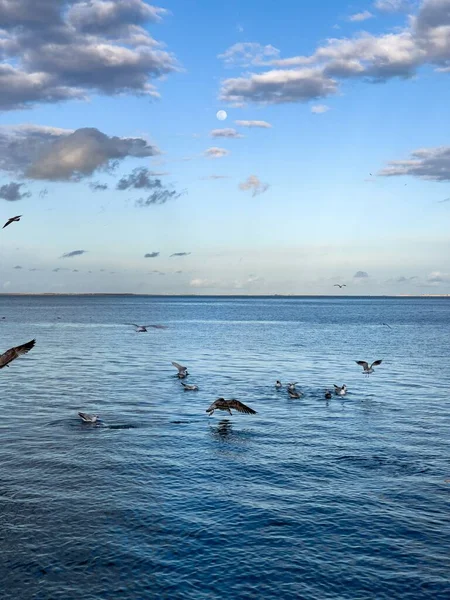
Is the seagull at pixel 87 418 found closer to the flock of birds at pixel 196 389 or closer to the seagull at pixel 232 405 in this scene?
the flock of birds at pixel 196 389

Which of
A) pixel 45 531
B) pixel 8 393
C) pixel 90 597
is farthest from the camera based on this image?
pixel 8 393

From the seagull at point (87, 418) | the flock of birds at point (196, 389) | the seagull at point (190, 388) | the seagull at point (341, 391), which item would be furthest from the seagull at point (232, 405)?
the seagull at point (341, 391)

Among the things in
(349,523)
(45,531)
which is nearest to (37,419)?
(45,531)

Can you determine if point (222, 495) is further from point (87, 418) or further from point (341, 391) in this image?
point (341, 391)

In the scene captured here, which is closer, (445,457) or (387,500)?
(387,500)

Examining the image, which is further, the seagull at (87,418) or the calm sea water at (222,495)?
the seagull at (87,418)

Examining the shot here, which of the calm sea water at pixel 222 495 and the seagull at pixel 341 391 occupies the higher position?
the seagull at pixel 341 391

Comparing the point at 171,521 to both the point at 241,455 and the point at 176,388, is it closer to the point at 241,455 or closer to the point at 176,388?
the point at 241,455

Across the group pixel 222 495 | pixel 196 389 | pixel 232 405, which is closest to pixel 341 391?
pixel 196 389

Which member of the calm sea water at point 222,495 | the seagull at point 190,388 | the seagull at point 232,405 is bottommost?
the calm sea water at point 222,495

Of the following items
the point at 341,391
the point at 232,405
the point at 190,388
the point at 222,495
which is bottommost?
the point at 222,495

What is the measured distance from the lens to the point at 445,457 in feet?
97.8

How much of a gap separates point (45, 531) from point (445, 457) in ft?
64.0

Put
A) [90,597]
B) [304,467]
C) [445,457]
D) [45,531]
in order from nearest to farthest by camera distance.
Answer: [90,597]
[45,531]
[304,467]
[445,457]
